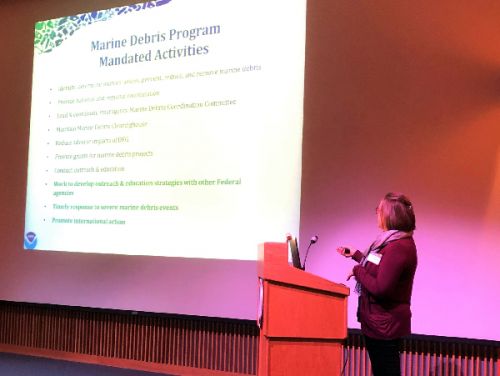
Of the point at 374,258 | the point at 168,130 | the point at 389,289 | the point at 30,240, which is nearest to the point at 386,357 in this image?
the point at 389,289

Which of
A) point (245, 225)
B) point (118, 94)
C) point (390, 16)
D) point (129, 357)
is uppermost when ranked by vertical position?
point (390, 16)

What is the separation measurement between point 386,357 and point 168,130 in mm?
2252

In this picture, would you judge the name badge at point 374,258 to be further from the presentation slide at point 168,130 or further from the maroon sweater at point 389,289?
the presentation slide at point 168,130

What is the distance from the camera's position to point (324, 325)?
235cm

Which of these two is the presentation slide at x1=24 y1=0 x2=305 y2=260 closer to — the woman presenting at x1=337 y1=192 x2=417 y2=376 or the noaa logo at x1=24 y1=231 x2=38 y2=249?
the noaa logo at x1=24 y1=231 x2=38 y2=249

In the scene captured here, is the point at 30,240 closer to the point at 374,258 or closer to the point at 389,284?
the point at 374,258

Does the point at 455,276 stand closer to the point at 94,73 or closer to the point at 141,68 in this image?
the point at 141,68

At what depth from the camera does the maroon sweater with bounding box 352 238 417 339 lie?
2.38 metres

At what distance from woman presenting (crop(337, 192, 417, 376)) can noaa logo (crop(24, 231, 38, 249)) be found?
2.98m

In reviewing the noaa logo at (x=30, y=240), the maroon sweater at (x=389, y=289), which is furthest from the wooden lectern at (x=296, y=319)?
the noaa logo at (x=30, y=240)

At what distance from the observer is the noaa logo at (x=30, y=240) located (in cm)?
450

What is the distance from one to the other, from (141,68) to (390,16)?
181 centimetres

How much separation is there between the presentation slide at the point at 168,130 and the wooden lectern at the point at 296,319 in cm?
127

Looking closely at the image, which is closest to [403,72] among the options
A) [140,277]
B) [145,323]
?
[140,277]
